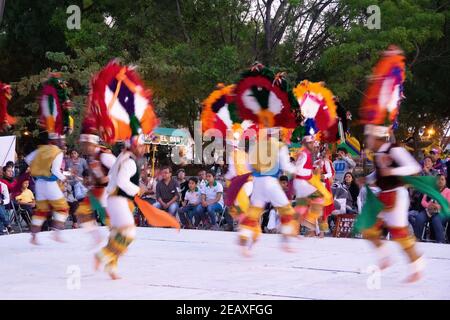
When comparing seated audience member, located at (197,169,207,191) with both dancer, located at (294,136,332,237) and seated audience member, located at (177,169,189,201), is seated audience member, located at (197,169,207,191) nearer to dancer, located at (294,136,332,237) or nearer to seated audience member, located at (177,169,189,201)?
seated audience member, located at (177,169,189,201)

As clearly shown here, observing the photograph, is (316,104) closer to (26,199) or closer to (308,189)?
(308,189)

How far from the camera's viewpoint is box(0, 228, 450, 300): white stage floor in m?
6.12

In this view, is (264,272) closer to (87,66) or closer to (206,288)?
(206,288)

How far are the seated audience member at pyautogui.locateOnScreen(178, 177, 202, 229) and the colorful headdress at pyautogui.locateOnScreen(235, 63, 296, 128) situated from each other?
13.8 feet

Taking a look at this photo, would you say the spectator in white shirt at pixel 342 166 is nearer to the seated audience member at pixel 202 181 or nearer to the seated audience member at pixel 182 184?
the seated audience member at pixel 202 181

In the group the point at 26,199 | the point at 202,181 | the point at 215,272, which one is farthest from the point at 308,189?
the point at 26,199

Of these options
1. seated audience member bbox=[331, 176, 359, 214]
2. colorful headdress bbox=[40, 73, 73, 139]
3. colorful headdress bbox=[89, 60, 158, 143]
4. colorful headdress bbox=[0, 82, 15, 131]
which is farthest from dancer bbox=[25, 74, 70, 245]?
seated audience member bbox=[331, 176, 359, 214]

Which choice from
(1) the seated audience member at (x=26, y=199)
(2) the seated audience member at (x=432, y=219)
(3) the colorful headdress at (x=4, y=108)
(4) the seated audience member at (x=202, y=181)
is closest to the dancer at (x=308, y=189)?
(2) the seated audience member at (x=432, y=219)

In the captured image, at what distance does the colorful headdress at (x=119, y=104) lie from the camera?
7027mm

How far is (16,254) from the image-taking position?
8742 mm

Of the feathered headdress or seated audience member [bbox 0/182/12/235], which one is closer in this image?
the feathered headdress

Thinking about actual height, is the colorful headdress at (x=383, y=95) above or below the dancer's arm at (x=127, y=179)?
above

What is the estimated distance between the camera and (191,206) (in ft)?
41.5

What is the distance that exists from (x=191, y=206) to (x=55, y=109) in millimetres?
3955
